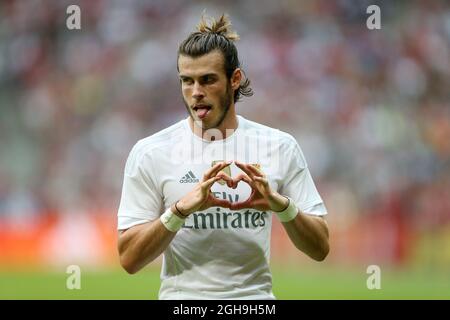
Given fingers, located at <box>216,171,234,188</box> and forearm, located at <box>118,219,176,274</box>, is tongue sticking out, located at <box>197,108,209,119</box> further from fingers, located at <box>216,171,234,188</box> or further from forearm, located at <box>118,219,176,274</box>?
forearm, located at <box>118,219,176,274</box>

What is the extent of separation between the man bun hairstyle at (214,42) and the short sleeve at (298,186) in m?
0.52

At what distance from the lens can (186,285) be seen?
15.7ft

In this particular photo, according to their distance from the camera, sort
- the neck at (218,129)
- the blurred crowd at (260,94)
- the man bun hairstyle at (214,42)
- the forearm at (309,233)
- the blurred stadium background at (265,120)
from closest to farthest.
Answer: the forearm at (309,233)
the man bun hairstyle at (214,42)
the neck at (218,129)
the blurred stadium background at (265,120)
the blurred crowd at (260,94)

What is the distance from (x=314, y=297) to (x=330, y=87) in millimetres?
6357

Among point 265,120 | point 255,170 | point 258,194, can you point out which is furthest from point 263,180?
point 265,120

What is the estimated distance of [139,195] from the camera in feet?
15.8

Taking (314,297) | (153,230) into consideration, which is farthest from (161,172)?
(314,297)

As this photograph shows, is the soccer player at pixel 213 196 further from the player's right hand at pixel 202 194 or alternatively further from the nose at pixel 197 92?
the player's right hand at pixel 202 194

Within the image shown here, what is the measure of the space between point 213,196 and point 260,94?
37.5 feet

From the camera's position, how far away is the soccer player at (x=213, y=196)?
4738mm

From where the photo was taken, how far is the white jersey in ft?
15.7

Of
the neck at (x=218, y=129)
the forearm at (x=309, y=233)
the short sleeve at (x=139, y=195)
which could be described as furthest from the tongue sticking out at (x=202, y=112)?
the forearm at (x=309, y=233)

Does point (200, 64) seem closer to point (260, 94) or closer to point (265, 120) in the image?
point (265, 120)
